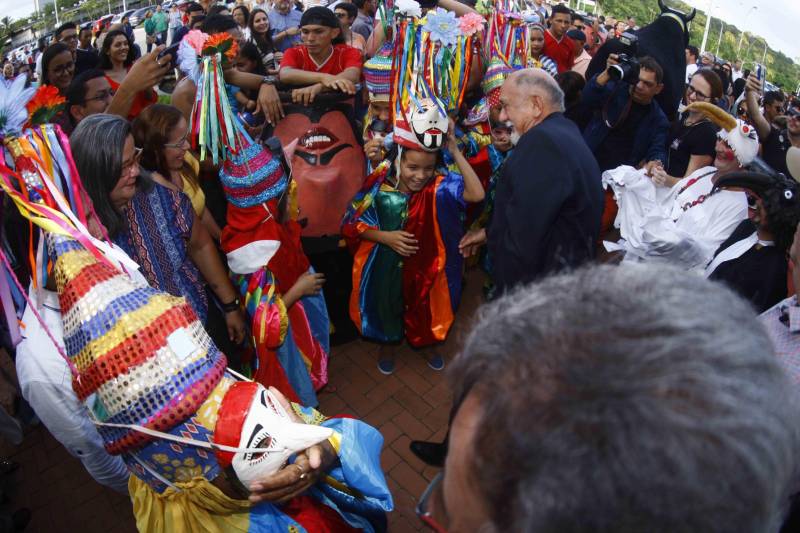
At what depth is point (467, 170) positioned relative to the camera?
127 inches

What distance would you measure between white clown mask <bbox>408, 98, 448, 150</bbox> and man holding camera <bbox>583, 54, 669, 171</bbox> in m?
2.34

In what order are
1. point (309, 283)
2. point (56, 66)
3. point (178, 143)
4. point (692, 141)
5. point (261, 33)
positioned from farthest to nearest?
point (261, 33), point (692, 141), point (56, 66), point (309, 283), point (178, 143)

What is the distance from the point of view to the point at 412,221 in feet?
10.8

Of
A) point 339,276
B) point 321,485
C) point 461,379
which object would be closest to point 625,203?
point 339,276

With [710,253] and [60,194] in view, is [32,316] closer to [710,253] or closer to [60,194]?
[60,194]

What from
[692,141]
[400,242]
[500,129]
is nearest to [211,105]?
[400,242]

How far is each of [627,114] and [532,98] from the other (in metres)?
2.27

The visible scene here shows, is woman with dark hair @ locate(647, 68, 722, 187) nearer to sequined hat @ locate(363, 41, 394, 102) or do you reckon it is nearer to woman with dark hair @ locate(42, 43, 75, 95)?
sequined hat @ locate(363, 41, 394, 102)

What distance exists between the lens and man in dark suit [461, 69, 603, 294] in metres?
2.52

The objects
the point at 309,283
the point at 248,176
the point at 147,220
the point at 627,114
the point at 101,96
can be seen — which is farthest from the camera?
the point at 627,114

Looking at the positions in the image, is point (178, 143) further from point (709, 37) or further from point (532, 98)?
point (709, 37)

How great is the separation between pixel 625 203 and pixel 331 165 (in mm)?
2627

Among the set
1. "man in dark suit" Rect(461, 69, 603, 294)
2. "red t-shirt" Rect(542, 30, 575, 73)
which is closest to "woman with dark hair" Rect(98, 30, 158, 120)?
"man in dark suit" Rect(461, 69, 603, 294)

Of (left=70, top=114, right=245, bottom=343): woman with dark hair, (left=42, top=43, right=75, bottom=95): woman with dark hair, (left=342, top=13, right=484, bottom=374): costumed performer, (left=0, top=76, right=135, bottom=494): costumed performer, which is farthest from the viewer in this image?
(left=42, top=43, right=75, bottom=95): woman with dark hair
